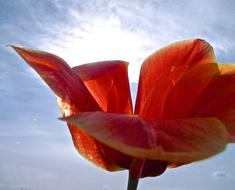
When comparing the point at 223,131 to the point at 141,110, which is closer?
the point at 223,131

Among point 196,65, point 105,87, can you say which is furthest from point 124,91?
point 196,65

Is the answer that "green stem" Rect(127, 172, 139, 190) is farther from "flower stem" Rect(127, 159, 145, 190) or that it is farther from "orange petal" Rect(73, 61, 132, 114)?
"orange petal" Rect(73, 61, 132, 114)

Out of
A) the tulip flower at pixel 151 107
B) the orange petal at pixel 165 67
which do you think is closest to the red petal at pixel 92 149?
the tulip flower at pixel 151 107

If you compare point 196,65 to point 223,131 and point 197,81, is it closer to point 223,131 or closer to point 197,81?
point 197,81

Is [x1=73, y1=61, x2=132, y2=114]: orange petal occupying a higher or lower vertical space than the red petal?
higher

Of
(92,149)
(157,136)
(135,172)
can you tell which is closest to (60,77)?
(92,149)

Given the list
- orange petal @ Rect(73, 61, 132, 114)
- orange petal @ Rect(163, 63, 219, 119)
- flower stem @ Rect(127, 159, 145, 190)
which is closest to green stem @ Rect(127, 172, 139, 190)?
flower stem @ Rect(127, 159, 145, 190)

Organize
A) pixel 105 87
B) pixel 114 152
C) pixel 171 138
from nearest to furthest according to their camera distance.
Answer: pixel 171 138
pixel 114 152
pixel 105 87
